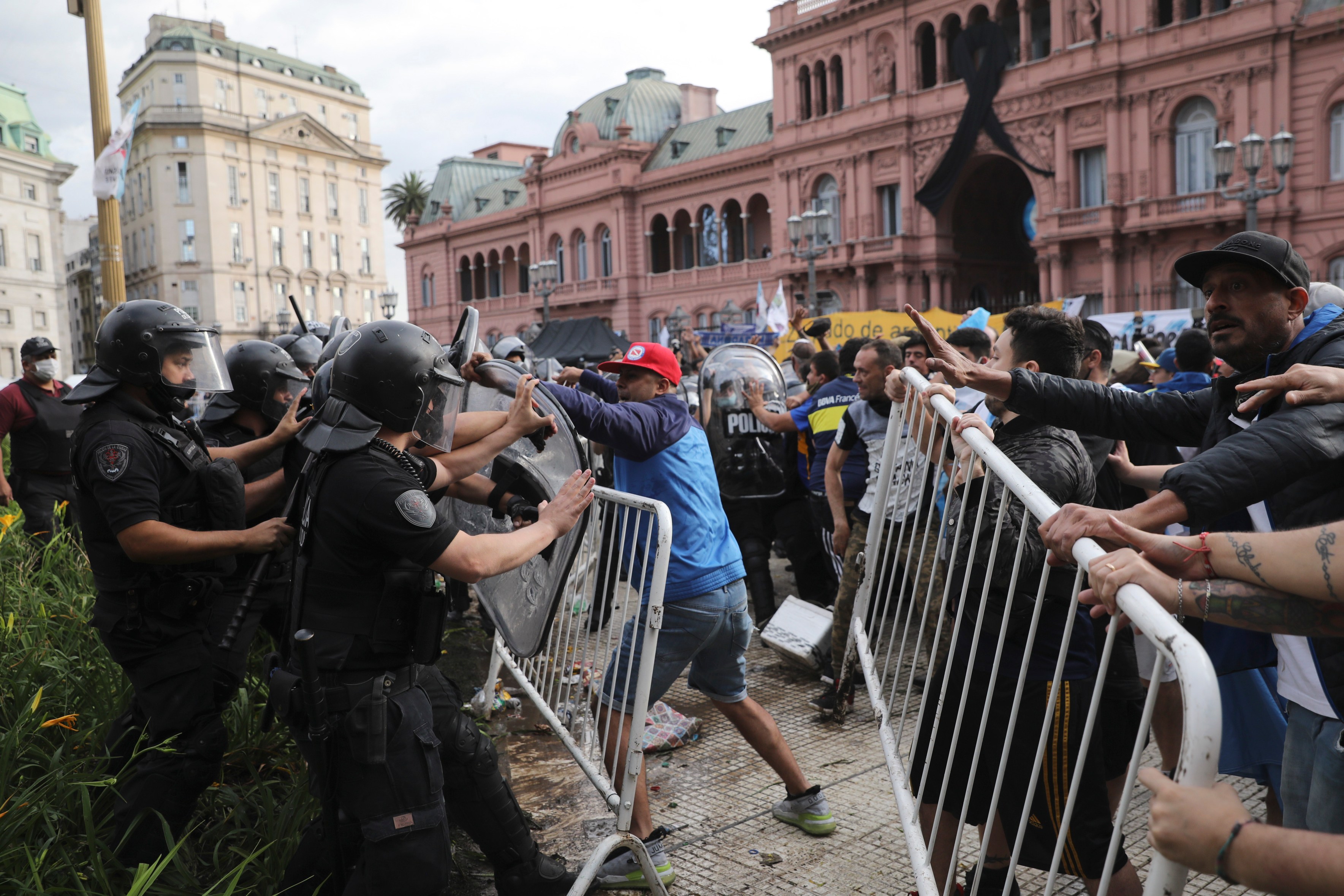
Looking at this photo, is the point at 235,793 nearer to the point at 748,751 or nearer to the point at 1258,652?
the point at 748,751

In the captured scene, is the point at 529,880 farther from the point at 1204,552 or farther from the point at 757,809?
the point at 1204,552

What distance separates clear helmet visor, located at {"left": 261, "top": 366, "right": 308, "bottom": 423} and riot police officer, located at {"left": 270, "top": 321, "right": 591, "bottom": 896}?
1.86 m

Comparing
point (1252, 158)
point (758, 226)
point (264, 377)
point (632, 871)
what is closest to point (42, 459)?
point (264, 377)

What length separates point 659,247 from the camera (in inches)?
1668

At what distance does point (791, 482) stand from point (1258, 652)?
4031 mm

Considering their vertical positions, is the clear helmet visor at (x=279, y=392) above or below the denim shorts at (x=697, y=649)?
above

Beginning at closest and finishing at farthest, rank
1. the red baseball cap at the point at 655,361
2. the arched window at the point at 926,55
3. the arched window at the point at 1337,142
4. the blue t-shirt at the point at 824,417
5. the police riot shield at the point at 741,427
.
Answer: the red baseball cap at the point at 655,361 → the blue t-shirt at the point at 824,417 → the police riot shield at the point at 741,427 → the arched window at the point at 1337,142 → the arched window at the point at 926,55

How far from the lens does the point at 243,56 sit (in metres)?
74.6

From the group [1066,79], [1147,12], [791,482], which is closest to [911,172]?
[1066,79]

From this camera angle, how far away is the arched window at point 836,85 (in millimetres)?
33281

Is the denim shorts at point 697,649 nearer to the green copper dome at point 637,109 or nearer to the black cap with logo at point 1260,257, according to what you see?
the black cap with logo at point 1260,257

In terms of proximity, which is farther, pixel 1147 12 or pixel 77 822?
pixel 1147 12

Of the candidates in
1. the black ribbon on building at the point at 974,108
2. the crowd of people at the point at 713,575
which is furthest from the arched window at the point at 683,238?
the crowd of people at the point at 713,575

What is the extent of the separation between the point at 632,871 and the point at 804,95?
3488 centimetres
